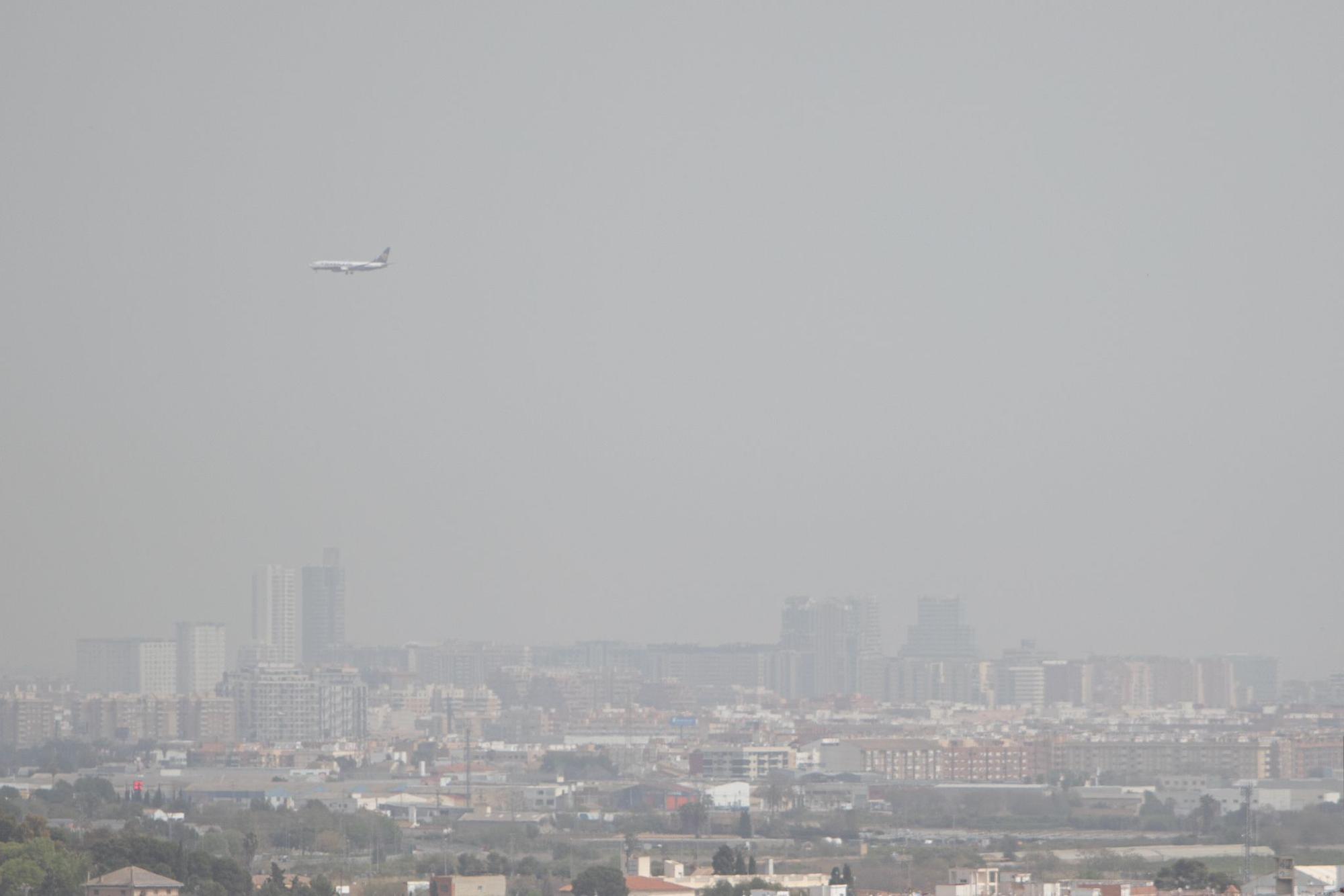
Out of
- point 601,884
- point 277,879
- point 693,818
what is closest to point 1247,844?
point 601,884

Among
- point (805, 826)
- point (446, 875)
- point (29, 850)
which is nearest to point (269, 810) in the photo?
point (805, 826)

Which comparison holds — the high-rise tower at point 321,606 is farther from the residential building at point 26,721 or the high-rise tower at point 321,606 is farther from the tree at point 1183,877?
the tree at point 1183,877

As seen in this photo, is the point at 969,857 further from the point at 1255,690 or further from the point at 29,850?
Result: the point at 1255,690

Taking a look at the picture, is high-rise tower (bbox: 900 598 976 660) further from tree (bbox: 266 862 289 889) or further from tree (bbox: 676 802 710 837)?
tree (bbox: 266 862 289 889)

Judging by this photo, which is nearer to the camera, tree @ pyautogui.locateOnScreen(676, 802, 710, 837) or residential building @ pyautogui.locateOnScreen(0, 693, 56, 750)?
tree @ pyautogui.locateOnScreen(676, 802, 710, 837)

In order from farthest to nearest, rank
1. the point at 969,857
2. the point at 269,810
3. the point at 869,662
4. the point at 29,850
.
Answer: the point at 869,662
the point at 269,810
the point at 969,857
the point at 29,850

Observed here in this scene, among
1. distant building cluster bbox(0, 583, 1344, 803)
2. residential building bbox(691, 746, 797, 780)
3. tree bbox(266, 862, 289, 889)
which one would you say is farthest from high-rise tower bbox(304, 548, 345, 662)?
tree bbox(266, 862, 289, 889)

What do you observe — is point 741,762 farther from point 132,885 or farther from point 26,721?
point 132,885

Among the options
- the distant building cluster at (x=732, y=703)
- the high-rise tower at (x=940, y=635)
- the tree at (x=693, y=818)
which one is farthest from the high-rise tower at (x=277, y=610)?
the tree at (x=693, y=818)
